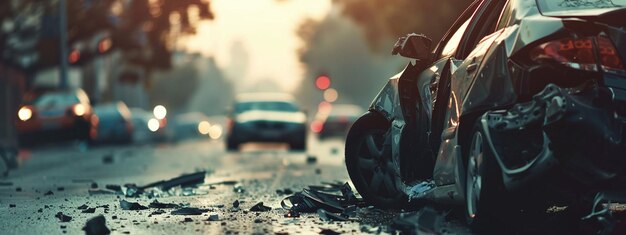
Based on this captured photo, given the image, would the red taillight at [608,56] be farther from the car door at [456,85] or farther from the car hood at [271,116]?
the car hood at [271,116]

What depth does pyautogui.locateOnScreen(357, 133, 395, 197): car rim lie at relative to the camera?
343 inches

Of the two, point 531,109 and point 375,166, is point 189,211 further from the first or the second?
point 531,109

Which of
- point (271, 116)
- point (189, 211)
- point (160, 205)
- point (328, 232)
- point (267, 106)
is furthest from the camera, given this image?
point (267, 106)

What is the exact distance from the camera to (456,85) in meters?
7.16

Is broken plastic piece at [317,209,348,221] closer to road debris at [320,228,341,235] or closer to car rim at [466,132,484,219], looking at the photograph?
road debris at [320,228,341,235]

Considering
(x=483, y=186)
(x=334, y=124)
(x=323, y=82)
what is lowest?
(x=334, y=124)

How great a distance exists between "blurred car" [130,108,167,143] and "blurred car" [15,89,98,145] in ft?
27.9

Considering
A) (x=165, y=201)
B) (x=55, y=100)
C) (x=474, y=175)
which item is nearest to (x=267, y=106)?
(x=55, y=100)

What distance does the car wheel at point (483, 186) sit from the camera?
6352 millimetres

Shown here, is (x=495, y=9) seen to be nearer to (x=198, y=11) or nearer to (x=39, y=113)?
(x=39, y=113)

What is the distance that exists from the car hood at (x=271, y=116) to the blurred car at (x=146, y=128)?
12863mm

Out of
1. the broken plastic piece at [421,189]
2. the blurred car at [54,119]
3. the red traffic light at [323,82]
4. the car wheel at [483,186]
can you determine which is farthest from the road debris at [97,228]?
the red traffic light at [323,82]

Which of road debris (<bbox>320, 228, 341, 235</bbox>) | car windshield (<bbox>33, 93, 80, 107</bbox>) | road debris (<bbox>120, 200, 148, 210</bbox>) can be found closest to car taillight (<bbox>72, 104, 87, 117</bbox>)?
car windshield (<bbox>33, 93, 80, 107</bbox>)

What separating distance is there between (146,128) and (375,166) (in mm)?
35439
